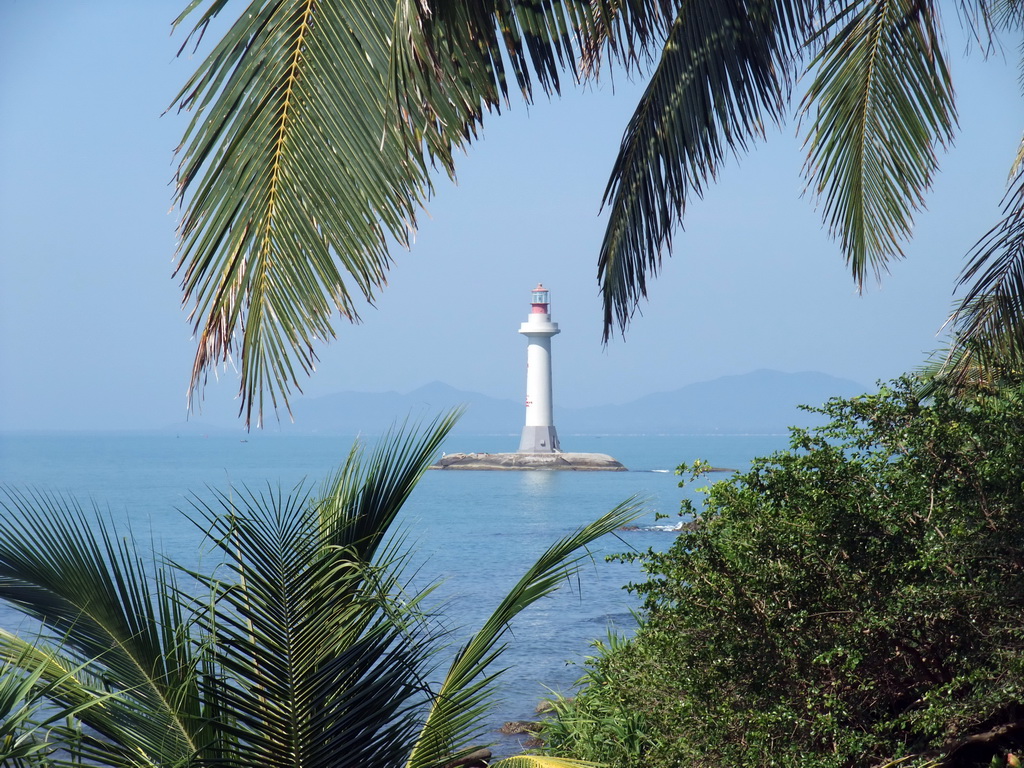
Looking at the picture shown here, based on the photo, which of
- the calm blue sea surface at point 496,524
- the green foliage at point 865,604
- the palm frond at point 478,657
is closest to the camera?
the palm frond at point 478,657

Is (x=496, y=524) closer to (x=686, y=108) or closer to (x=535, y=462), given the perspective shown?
(x=535, y=462)

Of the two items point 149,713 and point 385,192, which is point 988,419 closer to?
point 385,192

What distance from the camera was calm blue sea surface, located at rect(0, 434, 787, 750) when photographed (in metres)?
17.4

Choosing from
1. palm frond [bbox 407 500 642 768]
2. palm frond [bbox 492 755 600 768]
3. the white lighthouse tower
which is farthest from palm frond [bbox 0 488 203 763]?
the white lighthouse tower

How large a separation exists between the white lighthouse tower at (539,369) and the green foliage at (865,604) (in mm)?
57949

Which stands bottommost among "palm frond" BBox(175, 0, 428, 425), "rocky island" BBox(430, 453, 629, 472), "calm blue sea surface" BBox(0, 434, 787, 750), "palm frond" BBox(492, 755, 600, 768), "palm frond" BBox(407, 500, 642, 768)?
"calm blue sea surface" BBox(0, 434, 787, 750)

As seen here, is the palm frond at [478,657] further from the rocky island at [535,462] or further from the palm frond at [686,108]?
the rocky island at [535,462]

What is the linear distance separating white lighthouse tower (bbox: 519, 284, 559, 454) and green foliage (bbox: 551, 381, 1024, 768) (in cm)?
5795

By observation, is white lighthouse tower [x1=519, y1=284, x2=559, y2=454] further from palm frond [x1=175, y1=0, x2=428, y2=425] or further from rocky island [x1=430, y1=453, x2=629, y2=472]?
palm frond [x1=175, y1=0, x2=428, y2=425]

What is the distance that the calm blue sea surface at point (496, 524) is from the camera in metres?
17.4

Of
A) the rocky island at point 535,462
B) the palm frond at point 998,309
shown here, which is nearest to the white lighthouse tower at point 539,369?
the rocky island at point 535,462

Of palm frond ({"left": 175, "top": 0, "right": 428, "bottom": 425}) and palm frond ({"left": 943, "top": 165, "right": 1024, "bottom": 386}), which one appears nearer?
palm frond ({"left": 175, "top": 0, "right": 428, "bottom": 425})

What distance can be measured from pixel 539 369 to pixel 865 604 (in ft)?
196

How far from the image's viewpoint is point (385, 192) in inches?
76.3
